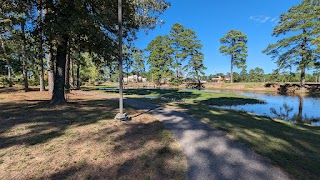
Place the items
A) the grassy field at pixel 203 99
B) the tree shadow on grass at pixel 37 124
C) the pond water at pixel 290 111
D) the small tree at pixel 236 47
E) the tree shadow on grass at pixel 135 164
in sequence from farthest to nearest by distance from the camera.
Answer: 1. the small tree at pixel 236 47
2. the grassy field at pixel 203 99
3. the pond water at pixel 290 111
4. the tree shadow on grass at pixel 37 124
5. the tree shadow on grass at pixel 135 164

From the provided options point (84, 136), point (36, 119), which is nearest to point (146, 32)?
point (36, 119)

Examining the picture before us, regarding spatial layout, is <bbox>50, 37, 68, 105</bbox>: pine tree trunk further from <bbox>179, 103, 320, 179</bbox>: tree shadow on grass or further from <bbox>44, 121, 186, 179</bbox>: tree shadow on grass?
<bbox>179, 103, 320, 179</bbox>: tree shadow on grass

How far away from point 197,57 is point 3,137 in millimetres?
35931

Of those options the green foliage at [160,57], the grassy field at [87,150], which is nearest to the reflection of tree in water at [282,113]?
the grassy field at [87,150]

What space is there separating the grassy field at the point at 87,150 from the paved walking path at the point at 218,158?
267 millimetres

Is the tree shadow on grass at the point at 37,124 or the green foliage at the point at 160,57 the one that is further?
the green foliage at the point at 160,57

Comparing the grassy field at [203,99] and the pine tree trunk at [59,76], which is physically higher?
the pine tree trunk at [59,76]

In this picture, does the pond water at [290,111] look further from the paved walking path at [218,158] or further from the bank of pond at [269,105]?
the paved walking path at [218,158]

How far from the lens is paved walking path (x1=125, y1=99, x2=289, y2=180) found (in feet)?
12.1

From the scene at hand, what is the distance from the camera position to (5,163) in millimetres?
3840

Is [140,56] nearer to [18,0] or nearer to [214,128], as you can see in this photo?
[18,0]

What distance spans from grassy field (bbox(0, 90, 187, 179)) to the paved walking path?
0.88 feet

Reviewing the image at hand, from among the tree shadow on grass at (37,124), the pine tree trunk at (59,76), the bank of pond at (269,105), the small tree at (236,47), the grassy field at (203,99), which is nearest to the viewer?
the tree shadow on grass at (37,124)

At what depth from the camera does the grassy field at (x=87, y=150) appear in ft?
12.0
